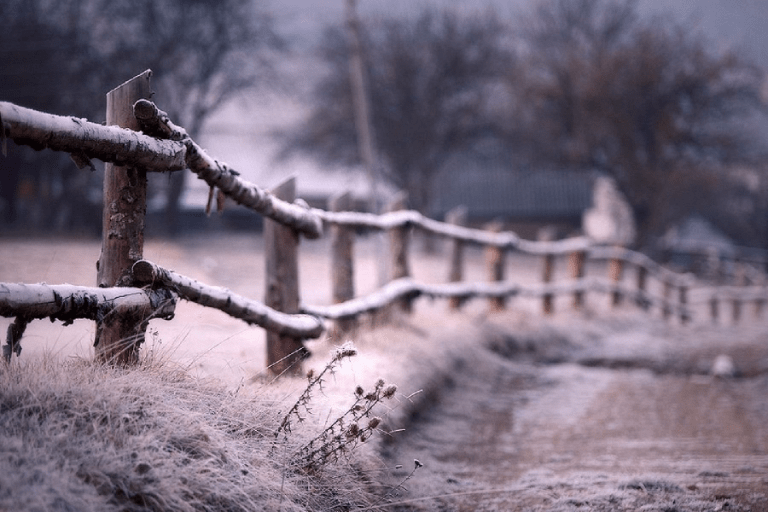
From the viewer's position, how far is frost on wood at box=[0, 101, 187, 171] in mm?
2041

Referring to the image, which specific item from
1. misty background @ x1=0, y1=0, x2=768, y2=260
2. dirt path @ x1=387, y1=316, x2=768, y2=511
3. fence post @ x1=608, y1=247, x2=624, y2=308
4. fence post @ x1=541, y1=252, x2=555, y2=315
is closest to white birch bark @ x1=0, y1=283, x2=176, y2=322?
dirt path @ x1=387, y1=316, x2=768, y2=511

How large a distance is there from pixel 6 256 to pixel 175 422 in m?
8.02

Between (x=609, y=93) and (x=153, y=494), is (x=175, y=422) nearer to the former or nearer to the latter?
(x=153, y=494)

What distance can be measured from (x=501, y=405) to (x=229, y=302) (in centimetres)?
245

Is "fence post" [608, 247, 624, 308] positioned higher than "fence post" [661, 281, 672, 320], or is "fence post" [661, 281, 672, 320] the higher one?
"fence post" [608, 247, 624, 308]

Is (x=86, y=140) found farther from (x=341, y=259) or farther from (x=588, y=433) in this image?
(x=588, y=433)

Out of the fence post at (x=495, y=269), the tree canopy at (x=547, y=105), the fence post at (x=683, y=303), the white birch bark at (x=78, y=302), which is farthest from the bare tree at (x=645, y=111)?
the white birch bark at (x=78, y=302)

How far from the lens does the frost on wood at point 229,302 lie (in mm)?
2525

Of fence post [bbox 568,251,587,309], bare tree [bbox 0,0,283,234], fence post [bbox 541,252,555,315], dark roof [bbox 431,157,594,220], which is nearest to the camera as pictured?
fence post [bbox 541,252,555,315]

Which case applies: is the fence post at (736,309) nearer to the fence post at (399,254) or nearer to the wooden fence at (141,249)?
the fence post at (399,254)

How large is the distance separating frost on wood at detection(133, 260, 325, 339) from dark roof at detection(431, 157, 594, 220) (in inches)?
1064

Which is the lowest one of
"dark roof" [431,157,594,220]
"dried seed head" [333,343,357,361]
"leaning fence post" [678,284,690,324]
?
"leaning fence post" [678,284,690,324]

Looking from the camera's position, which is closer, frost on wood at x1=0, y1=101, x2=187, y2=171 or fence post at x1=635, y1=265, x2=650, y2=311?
frost on wood at x1=0, y1=101, x2=187, y2=171

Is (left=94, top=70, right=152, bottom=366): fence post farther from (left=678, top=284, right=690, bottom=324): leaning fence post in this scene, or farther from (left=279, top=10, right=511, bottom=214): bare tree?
(left=279, top=10, right=511, bottom=214): bare tree
